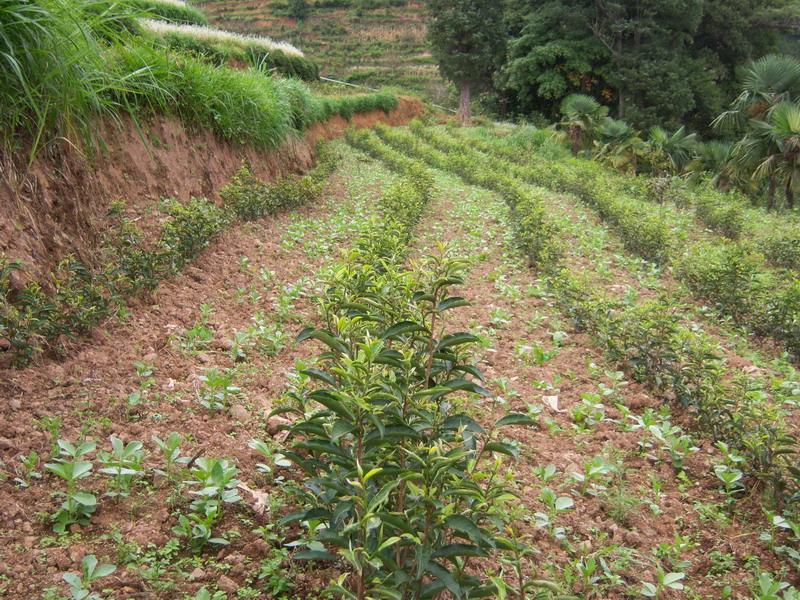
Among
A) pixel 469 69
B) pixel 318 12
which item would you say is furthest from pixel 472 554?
pixel 318 12

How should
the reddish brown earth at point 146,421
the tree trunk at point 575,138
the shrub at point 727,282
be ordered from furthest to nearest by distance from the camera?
the tree trunk at point 575,138
the shrub at point 727,282
the reddish brown earth at point 146,421

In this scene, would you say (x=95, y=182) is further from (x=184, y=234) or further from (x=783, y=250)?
(x=783, y=250)

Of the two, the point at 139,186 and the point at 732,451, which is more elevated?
the point at 139,186

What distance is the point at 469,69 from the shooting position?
2973 cm

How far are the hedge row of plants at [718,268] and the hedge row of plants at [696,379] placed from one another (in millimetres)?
694

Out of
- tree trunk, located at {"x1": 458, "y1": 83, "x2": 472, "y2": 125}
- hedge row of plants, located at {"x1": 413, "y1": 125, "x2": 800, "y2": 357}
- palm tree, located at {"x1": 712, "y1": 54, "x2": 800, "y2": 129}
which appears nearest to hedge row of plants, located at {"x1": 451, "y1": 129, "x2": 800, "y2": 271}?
hedge row of plants, located at {"x1": 413, "y1": 125, "x2": 800, "y2": 357}

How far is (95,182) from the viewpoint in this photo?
14.1 ft

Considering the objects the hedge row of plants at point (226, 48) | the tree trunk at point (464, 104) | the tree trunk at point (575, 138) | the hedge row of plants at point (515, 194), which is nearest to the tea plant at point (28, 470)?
the hedge row of plants at point (515, 194)

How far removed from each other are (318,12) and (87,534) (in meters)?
64.4

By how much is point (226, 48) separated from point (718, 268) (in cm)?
1158

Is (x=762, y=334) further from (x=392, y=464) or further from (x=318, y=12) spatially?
(x=318, y=12)

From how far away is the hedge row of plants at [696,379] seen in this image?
2846mm

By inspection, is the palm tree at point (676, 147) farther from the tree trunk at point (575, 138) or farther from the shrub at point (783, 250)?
the shrub at point (783, 250)

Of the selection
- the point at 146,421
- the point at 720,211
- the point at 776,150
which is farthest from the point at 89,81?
the point at 776,150
